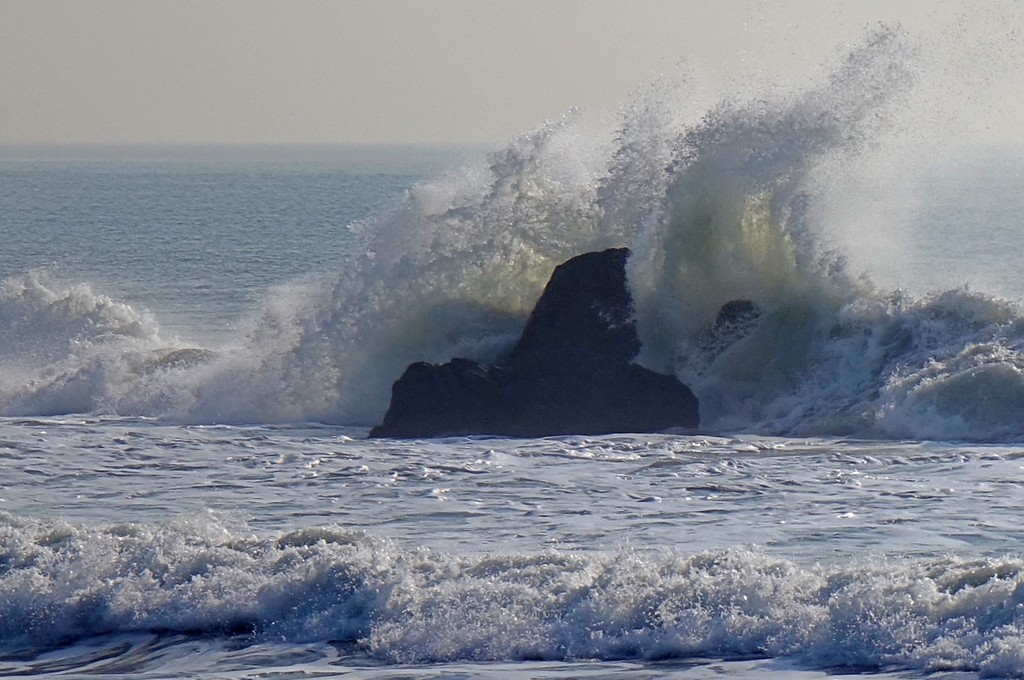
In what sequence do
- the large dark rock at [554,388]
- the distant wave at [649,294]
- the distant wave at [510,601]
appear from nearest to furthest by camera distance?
1. the distant wave at [510,601]
2. the large dark rock at [554,388]
3. the distant wave at [649,294]

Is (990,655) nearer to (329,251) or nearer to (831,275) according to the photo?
(831,275)

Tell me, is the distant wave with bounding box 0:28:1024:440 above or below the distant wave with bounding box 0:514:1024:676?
above

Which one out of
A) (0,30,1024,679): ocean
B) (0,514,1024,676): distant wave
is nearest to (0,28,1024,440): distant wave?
(0,30,1024,679): ocean

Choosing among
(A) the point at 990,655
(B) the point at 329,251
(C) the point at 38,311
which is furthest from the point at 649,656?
(B) the point at 329,251

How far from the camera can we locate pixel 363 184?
98062 mm

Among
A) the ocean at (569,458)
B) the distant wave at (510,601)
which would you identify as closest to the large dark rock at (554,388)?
the ocean at (569,458)

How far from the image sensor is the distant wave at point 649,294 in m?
14.1

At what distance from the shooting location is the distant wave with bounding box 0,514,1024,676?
6918mm

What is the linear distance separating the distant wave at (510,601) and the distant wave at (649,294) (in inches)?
225

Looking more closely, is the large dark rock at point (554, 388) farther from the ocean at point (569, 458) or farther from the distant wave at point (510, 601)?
the distant wave at point (510, 601)

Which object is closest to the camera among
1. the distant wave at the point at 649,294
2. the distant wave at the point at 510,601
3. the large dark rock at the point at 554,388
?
the distant wave at the point at 510,601

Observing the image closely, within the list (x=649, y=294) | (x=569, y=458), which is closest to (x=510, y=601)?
(x=569, y=458)

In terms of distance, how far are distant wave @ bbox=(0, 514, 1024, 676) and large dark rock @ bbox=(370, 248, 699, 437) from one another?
451cm

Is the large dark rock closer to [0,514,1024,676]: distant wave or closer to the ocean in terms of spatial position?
the ocean
